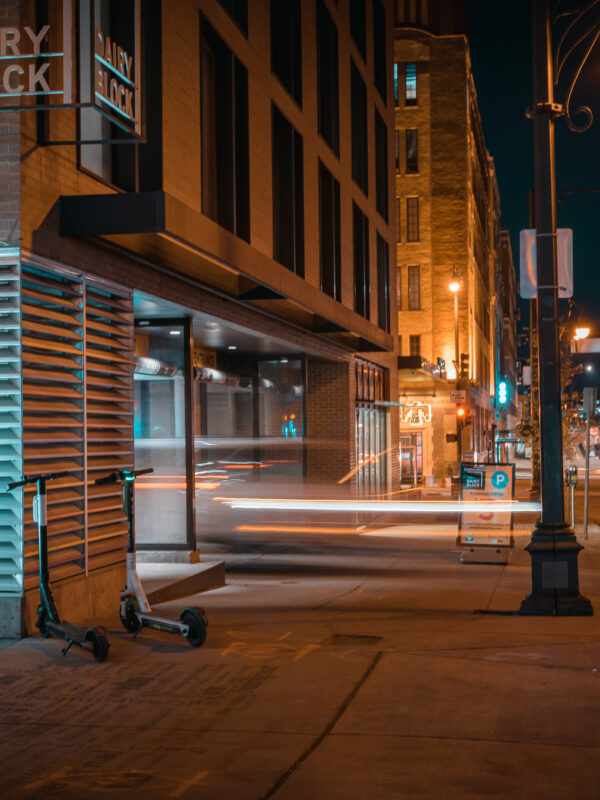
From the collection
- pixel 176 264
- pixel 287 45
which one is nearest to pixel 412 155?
pixel 287 45

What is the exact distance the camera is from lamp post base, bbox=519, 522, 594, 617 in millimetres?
10281

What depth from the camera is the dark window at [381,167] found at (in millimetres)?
27875

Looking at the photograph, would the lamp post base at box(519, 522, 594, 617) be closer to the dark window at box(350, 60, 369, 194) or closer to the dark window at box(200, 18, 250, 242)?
the dark window at box(200, 18, 250, 242)

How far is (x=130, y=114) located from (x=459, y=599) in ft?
22.2

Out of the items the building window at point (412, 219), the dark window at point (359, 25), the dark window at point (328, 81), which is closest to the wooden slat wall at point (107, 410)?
the dark window at point (328, 81)

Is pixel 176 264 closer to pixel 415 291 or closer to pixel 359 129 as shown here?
pixel 359 129

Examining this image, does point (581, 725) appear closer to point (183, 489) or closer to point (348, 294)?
point (183, 489)

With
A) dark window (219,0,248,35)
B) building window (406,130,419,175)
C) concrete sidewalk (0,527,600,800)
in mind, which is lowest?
concrete sidewalk (0,527,600,800)

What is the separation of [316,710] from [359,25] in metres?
22.8

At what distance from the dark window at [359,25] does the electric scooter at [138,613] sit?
19181 mm

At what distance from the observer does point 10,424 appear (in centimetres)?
905

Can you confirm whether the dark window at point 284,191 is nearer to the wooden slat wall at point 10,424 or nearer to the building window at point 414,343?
the wooden slat wall at point 10,424

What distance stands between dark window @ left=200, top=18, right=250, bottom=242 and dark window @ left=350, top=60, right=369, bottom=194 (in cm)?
957

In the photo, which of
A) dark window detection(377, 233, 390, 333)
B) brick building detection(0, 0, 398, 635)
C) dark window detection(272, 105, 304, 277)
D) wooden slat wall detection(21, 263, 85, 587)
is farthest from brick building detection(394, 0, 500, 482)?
wooden slat wall detection(21, 263, 85, 587)
